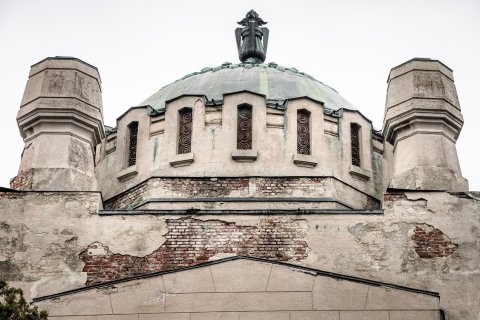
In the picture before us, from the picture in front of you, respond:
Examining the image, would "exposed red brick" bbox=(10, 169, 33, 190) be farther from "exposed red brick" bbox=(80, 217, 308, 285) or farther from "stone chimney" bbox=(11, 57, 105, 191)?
"exposed red brick" bbox=(80, 217, 308, 285)

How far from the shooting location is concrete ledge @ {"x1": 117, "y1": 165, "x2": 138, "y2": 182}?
22.5m

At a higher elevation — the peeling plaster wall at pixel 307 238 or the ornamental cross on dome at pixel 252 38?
the ornamental cross on dome at pixel 252 38

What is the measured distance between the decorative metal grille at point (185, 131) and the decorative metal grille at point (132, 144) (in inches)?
42.0

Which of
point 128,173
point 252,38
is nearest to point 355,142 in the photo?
point 128,173

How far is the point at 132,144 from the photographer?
23.2 m

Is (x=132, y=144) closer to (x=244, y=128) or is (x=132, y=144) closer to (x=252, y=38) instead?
(x=244, y=128)

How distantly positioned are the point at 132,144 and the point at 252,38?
5553 mm

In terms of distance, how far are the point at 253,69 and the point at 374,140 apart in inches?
144

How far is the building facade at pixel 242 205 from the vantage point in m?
17.1

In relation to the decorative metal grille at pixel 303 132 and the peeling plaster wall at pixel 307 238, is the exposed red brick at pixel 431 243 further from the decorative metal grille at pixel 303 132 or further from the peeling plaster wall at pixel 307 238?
the decorative metal grille at pixel 303 132

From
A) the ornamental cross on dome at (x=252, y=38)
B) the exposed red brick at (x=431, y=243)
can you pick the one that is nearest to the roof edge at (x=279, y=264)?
the exposed red brick at (x=431, y=243)

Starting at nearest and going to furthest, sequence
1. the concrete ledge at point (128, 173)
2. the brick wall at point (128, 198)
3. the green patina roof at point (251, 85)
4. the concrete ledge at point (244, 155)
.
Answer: the concrete ledge at point (244, 155) → the brick wall at point (128, 198) → the concrete ledge at point (128, 173) → the green patina roof at point (251, 85)

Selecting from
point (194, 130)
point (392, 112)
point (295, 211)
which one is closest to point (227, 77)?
point (194, 130)

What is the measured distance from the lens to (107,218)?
19031mm
